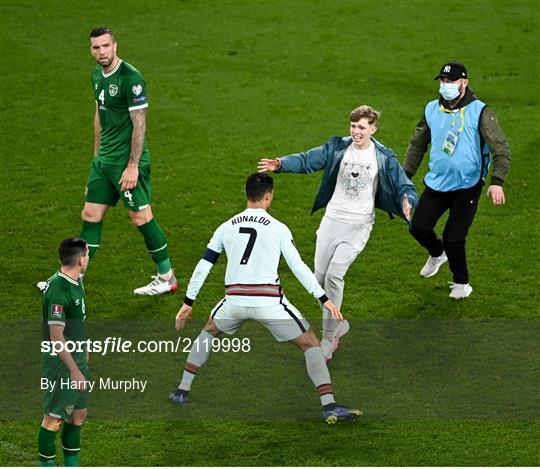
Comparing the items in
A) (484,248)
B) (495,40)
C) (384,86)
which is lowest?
(484,248)

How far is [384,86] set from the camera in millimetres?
17469

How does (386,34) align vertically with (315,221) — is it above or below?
above

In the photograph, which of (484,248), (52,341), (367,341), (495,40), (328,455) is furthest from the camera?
(495,40)

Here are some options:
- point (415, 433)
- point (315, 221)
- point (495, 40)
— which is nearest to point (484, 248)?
point (315, 221)

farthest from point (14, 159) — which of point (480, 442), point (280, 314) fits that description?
point (480, 442)

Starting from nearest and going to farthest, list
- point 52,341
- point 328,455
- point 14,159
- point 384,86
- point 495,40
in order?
point 52,341 → point 328,455 → point 14,159 → point 384,86 → point 495,40

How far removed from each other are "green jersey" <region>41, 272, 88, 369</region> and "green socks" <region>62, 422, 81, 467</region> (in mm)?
485

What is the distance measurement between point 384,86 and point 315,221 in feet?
14.3

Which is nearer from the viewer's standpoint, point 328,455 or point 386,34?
point 328,455

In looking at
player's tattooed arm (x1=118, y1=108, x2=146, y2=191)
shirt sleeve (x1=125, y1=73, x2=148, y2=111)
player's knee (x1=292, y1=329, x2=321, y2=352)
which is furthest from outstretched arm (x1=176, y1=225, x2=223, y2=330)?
shirt sleeve (x1=125, y1=73, x2=148, y2=111)

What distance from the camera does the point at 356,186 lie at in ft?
34.9

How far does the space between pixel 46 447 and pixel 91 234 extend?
342 centimetres

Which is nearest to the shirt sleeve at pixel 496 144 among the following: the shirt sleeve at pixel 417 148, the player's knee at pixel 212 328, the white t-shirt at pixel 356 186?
the shirt sleeve at pixel 417 148

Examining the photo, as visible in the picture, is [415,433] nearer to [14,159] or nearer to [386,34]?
[14,159]
